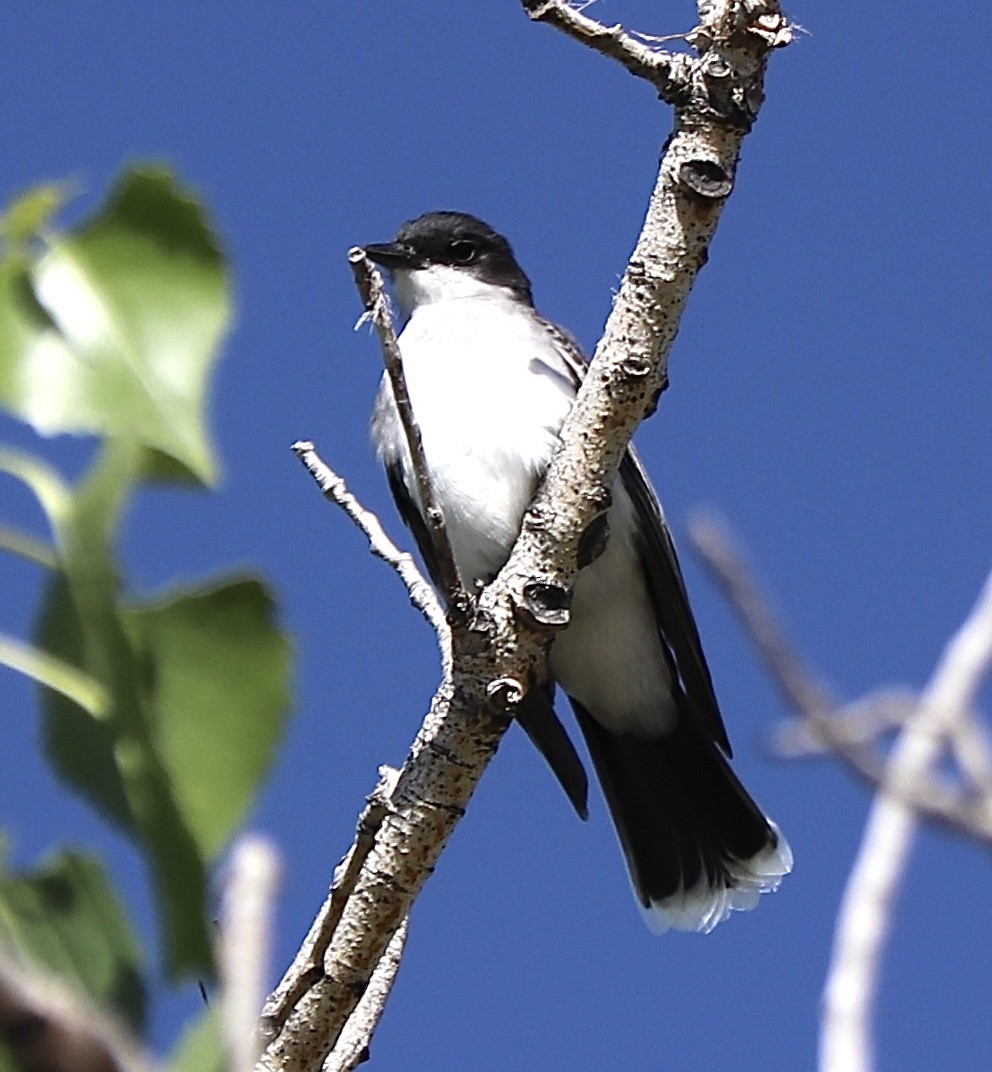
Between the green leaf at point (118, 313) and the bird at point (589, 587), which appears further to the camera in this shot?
the bird at point (589, 587)

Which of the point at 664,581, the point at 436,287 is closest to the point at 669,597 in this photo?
the point at 664,581

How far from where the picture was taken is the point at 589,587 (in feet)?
17.9

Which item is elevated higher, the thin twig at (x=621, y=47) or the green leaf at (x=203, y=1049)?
the thin twig at (x=621, y=47)

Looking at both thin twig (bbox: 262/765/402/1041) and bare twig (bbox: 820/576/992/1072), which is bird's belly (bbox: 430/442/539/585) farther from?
bare twig (bbox: 820/576/992/1072)

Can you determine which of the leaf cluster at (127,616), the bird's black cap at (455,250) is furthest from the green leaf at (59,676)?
the bird's black cap at (455,250)

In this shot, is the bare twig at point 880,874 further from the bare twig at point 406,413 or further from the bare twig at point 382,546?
the bare twig at point 382,546

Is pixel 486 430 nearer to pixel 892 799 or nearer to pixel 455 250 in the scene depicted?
pixel 455 250

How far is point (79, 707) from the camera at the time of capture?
805 mm

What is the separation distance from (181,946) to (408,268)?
A: 5.63 metres

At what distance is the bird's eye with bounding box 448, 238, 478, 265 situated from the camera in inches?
247

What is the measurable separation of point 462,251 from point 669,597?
172 centimetres

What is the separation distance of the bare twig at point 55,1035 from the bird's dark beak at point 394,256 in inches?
224

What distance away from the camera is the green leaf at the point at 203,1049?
689 millimetres

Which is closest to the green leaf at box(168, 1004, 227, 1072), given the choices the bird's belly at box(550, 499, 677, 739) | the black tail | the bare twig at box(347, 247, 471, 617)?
the bare twig at box(347, 247, 471, 617)
